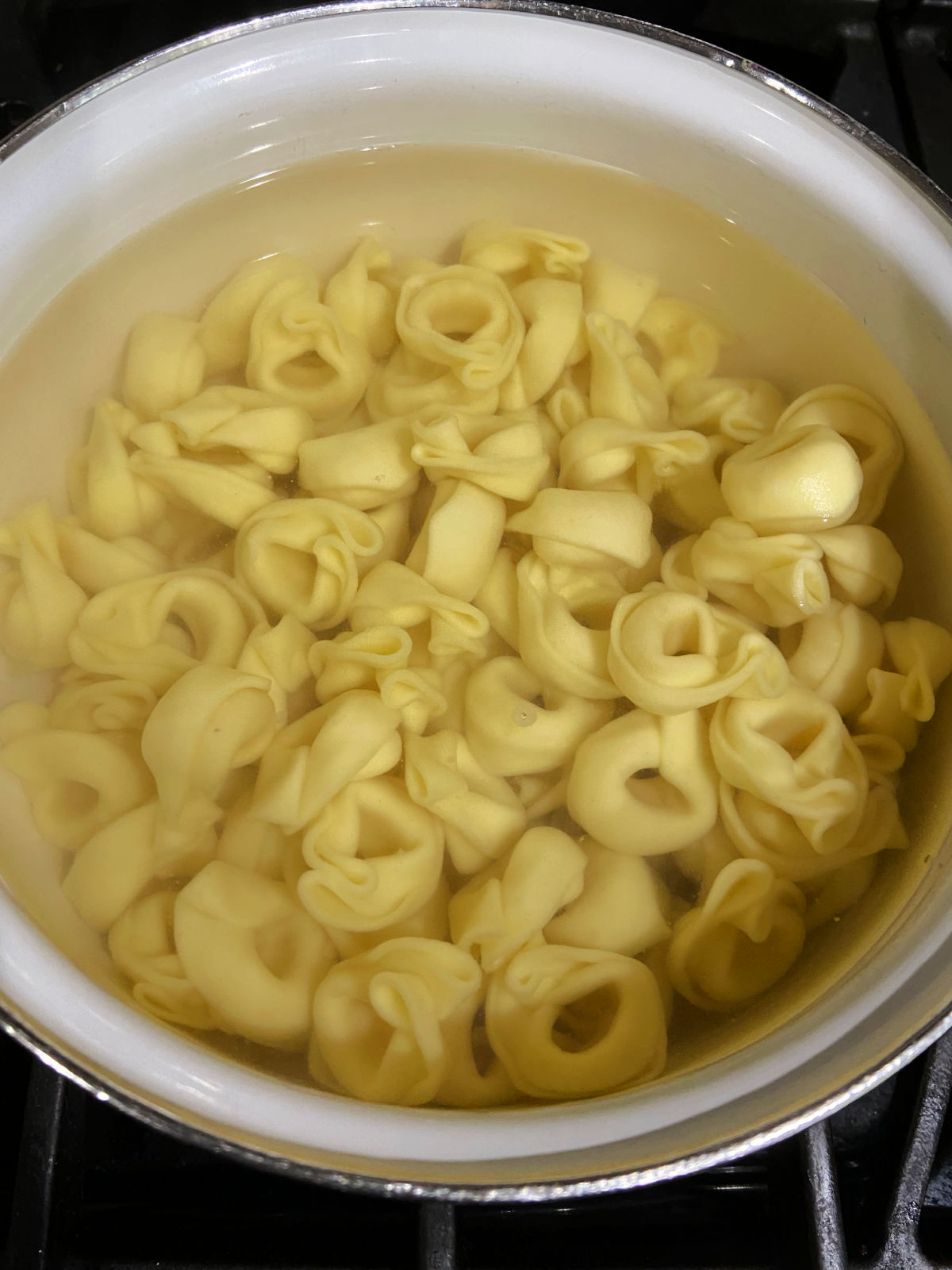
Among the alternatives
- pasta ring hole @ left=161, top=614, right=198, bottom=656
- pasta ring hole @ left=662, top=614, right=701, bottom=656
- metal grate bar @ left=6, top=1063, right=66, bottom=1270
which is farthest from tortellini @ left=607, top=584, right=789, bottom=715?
metal grate bar @ left=6, top=1063, right=66, bottom=1270

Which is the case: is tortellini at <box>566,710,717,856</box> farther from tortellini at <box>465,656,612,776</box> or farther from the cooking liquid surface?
the cooking liquid surface

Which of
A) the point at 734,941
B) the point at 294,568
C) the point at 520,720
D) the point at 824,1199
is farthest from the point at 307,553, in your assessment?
the point at 824,1199

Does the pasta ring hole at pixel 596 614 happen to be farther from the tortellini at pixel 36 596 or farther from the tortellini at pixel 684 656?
the tortellini at pixel 36 596

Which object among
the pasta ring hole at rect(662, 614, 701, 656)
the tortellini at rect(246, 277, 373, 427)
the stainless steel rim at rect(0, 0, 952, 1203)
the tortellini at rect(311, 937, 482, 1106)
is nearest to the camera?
the stainless steel rim at rect(0, 0, 952, 1203)

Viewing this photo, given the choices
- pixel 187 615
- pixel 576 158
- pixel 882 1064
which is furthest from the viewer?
pixel 576 158

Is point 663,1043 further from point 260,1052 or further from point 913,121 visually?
point 913,121

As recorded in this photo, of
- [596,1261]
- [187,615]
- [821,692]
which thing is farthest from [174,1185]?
[821,692]

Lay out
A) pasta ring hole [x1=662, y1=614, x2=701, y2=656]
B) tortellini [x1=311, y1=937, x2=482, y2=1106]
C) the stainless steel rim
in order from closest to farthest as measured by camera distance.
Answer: the stainless steel rim → tortellini [x1=311, y1=937, x2=482, y2=1106] → pasta ring hole [x1=662, y1=614, x2=701, y2=656]

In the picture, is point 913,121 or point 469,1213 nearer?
point 469,1213
